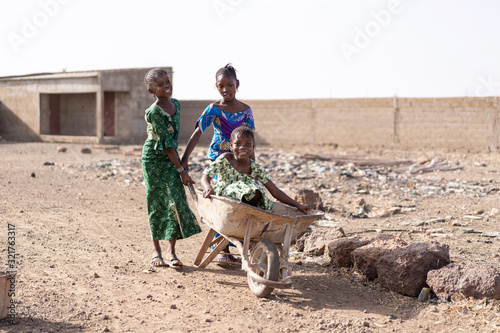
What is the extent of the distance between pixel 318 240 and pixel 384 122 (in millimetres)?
13400

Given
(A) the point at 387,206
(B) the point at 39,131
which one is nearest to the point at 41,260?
(A) the point at 387,206

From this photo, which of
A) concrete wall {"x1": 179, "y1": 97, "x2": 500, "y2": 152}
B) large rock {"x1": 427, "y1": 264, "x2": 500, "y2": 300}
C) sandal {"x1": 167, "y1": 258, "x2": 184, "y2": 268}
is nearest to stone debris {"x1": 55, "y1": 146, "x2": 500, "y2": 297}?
large rock {"x1": 427, "y1": 264, "x2": 500, "y2": 300}

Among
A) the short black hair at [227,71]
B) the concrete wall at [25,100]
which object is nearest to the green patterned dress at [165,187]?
the short black hair at [227,71]

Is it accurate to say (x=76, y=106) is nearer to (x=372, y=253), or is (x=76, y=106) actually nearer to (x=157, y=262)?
(x=157, y=262)

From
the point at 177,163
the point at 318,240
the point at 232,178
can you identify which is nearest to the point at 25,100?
the point at 177,163

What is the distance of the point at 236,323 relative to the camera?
318cm

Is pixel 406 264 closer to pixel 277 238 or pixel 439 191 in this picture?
pixel 277 238

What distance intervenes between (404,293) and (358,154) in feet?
42.8

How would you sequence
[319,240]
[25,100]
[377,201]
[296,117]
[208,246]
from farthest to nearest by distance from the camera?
[25,100] < [296,117] < [377,201] < [319,240] < [208,246]

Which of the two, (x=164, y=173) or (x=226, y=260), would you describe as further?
(x=226, y=260)

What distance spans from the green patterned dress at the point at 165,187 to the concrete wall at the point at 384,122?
11.9m

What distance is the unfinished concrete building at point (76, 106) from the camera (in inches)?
757

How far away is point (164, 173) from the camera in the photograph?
4.38 metres

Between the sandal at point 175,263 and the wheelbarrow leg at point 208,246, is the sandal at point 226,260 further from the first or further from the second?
the sandal at point 175,263
